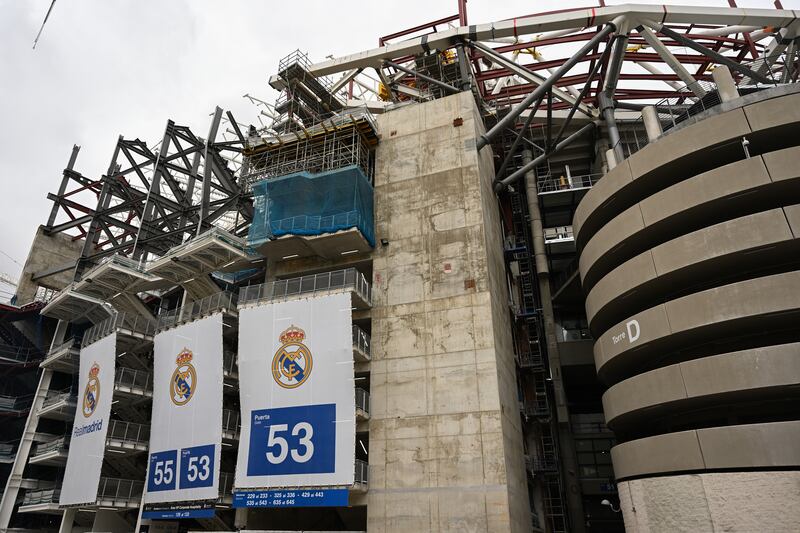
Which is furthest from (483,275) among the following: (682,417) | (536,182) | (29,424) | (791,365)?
(29,424)

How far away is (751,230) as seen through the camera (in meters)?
22.0

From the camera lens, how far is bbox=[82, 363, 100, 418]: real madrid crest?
110ft

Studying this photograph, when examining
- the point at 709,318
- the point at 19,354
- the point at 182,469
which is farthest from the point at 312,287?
the point at 19,354

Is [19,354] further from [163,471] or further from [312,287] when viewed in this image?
[312,287]

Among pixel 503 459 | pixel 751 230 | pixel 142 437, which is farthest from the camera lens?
pixel 142 437

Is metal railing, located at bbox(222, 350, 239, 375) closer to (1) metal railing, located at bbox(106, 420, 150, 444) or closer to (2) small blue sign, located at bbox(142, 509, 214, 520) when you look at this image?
(2) small blue sign, located at bbox(142, 509, 214, 520)

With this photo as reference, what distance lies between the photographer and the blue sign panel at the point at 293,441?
24547 mm

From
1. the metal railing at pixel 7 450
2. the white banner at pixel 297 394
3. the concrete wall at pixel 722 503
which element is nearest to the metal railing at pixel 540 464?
the concrete wall at pixel 722 503

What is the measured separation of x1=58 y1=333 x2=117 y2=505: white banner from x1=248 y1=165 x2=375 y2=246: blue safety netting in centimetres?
1343

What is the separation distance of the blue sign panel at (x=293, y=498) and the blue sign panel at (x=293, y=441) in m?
0.86

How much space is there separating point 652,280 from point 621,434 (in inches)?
394

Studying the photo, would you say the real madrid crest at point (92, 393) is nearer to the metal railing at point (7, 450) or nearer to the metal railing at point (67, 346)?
the metal railing at point (67, 346)

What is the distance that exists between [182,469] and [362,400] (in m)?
10.9

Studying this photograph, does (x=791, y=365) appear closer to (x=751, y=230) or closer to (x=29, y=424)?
(x=751, y=230)
